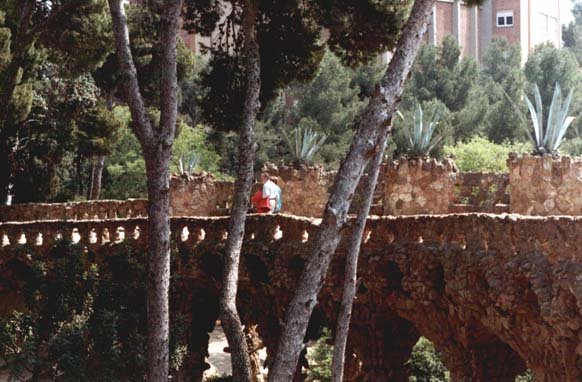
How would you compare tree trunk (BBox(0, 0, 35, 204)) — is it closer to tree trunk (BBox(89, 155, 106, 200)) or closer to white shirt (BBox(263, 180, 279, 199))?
white shirt (BBox(263, 180, 279, 199))

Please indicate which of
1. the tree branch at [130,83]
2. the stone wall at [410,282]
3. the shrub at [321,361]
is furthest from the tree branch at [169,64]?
the shrub at [321,361]

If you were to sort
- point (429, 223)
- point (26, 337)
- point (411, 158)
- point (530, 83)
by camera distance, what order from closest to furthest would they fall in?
point (429, 223), point (26, 337), point (411, 158), point (530, 83)

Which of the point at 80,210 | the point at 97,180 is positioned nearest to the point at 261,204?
the point at 80,210

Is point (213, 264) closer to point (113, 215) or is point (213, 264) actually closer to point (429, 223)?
point (429, 223)

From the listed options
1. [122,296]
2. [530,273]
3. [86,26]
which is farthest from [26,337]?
[530,273]

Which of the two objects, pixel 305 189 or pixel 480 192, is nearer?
pixel 480 192

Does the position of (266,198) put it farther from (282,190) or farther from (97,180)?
(97,180)

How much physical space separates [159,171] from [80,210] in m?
12.1

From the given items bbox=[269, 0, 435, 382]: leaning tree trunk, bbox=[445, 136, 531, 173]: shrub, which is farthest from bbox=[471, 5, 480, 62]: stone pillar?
bbox=[269, 0, 435, 382]: leaning tree trunk

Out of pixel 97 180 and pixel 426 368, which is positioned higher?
pixel 97 180

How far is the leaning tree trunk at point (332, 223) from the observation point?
8.89 m

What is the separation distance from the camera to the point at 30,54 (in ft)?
74.1

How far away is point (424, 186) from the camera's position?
18.5 meters

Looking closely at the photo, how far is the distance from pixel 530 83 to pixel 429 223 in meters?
30.2
